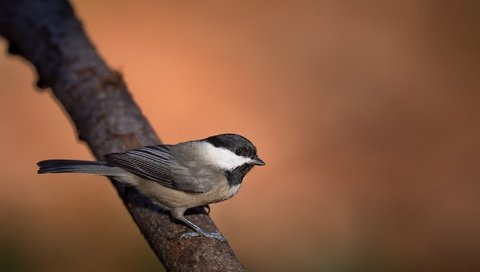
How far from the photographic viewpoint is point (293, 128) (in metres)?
6.52

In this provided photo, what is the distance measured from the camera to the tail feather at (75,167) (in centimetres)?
306

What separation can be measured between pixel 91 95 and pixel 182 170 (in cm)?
71

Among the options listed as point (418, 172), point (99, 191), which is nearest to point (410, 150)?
point (418, 172)

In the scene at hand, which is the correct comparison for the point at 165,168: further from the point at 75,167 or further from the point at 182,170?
the point at 75,167

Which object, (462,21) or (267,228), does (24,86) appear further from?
(462,21)

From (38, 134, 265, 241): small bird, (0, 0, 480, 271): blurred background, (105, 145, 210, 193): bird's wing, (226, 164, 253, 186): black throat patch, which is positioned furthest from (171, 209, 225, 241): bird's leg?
(0, 0, 480, 271): blurred background

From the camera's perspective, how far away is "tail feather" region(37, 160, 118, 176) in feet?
10.0

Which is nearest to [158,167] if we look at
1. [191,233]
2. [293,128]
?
[191,233]

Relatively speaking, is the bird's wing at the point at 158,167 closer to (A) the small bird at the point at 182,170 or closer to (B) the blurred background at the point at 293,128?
(A) the small bird at the point at 182,170

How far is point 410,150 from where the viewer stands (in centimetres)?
641

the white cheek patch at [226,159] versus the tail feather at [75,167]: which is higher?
the white cheek patch at [226,159]

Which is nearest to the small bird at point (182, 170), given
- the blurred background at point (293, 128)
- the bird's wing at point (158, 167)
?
the bird's wing at point (158, 167)

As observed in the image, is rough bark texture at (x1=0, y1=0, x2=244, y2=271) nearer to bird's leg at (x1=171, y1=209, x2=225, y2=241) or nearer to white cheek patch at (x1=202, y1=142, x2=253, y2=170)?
bird's leg at (x1=171, y1=209, x2=225, y2=241)

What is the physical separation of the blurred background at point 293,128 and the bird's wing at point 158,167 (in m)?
1.71
